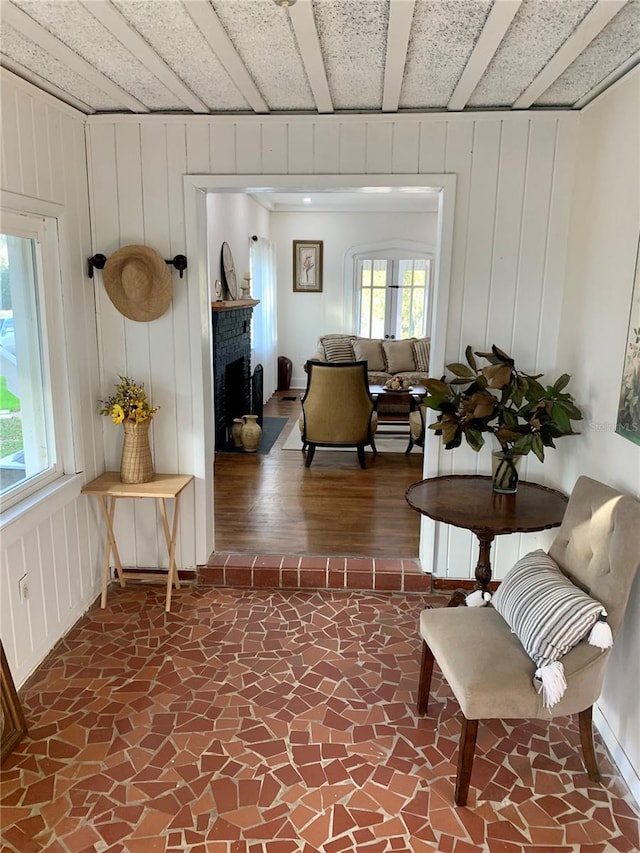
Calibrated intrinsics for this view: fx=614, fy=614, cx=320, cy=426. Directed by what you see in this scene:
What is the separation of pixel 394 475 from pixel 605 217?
305 cm

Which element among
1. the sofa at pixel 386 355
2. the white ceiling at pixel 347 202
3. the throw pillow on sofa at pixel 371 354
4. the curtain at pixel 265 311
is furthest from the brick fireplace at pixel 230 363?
the white ceiling at pixel 347 202

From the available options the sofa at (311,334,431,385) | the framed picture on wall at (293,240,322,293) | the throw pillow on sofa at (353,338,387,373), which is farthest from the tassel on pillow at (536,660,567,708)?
the framed picture on wall at (293,240,322,293)

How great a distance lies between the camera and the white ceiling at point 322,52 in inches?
75.4

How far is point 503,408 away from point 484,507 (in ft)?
1.56

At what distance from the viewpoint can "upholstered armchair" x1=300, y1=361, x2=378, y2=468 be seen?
208 inches

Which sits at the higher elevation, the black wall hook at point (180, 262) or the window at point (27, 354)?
the black wall hook at point (180, 262)

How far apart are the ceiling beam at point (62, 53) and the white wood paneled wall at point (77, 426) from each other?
263mm

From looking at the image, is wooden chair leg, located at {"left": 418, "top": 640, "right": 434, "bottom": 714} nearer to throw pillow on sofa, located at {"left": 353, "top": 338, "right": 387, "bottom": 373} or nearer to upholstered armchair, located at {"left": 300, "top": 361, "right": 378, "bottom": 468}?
upholstered armchair, located at {"left": 300, "top": 361, "right": 378, "bottom": 468}

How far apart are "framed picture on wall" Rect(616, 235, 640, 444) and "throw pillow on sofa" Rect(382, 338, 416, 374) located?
572 centimetres

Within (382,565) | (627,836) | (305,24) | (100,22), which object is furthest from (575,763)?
(100,22)

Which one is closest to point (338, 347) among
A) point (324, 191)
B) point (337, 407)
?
point (337, 407)

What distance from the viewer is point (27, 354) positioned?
2789 mm

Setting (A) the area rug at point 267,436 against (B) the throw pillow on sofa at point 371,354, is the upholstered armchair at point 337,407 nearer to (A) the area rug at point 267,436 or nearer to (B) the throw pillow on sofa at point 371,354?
(A) the area rug at point 267,436

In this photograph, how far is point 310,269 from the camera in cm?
920
